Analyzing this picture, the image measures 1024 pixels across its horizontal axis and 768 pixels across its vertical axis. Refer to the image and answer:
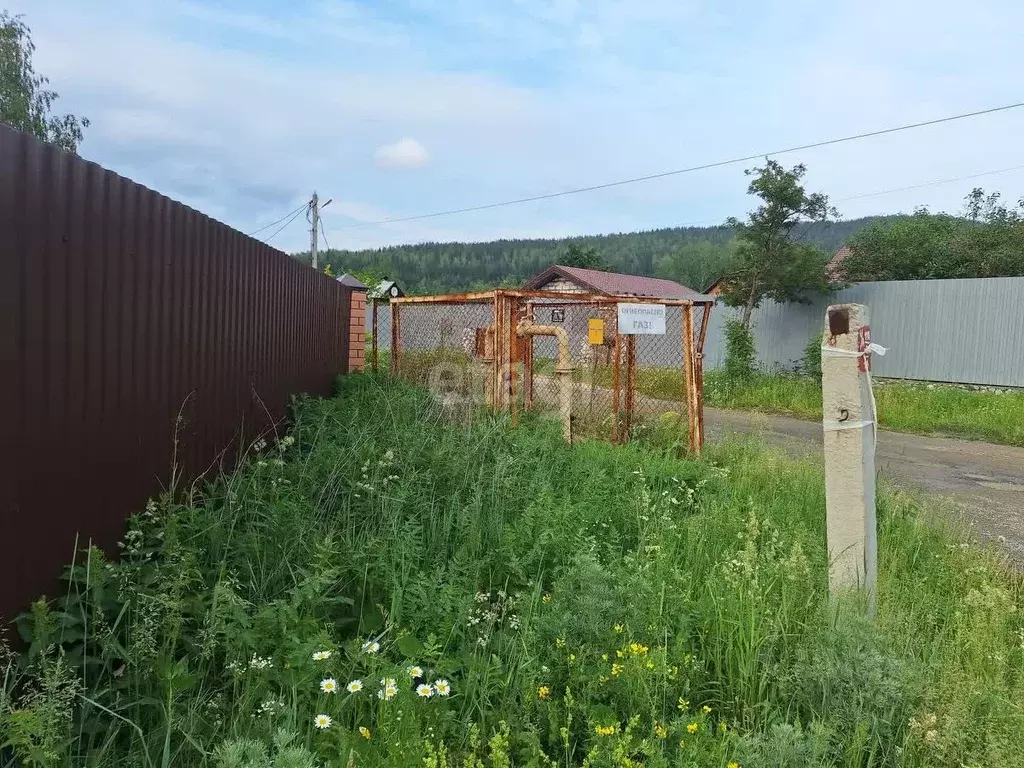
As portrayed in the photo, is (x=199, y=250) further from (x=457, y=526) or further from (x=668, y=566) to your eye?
(x=668, y=566)

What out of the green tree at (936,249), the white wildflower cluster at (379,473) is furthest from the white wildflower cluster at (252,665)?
the green tree at (936,249)

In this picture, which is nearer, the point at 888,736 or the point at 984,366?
the point at 888,736

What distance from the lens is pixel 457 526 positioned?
3.43 metres

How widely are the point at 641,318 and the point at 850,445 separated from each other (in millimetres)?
3535

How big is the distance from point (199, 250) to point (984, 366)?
14978 millimetres

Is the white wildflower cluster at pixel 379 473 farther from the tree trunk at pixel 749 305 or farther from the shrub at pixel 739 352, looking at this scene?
the tree trunk at pixel 749 305

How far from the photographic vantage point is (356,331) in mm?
10234

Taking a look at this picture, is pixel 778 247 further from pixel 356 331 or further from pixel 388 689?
pixel 388 689

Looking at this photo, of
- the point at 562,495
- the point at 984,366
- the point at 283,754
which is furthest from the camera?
the point at 984,366

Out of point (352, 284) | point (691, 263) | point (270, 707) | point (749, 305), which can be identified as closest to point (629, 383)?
point (270, 707)

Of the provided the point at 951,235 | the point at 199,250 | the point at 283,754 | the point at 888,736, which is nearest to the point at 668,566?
the point at 888,736

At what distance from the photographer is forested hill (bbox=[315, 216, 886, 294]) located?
2963 inches

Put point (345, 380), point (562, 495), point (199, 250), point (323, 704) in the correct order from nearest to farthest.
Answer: point (323, 704)
point (199, 250)
point (562, 495)
point (345, 380)

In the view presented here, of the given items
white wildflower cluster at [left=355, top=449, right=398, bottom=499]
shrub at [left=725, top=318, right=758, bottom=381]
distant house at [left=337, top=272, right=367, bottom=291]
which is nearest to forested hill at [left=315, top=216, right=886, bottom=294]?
shrub at [left=725, top=318, right=758, bottom=381]
